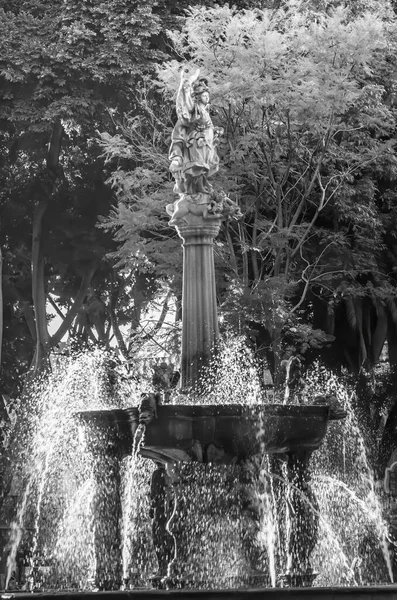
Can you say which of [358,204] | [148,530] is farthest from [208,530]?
[358,204]

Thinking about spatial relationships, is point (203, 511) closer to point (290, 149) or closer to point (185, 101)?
point (185, 101)

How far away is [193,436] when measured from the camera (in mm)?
16281

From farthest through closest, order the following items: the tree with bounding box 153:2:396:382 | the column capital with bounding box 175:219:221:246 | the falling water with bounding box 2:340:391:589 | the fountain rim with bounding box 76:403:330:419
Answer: the tree with bounding box 153:2:396:382 < the column capital with bounding box 175:219:221:246 < the falling water with bounding box 2:340:391:589 < the fountain rim with bounding box 76:403:330:419

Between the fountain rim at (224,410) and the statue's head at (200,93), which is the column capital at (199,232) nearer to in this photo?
the statue's head at (200,93)

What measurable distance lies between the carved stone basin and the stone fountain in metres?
0.01

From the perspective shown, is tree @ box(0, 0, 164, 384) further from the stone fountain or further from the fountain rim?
the fountain rim

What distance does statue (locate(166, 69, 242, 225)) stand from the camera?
61.9 feet

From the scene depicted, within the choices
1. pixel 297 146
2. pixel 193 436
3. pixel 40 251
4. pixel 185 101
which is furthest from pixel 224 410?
pixel 40 251

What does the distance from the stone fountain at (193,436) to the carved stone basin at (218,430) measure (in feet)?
0.04

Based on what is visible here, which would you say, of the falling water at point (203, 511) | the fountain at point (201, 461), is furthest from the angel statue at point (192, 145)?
the falling water at point (203, 511)

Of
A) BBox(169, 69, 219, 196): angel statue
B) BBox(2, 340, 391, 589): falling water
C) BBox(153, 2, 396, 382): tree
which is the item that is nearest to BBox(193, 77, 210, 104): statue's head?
BBox(169, 69, 219, 196): angel statue

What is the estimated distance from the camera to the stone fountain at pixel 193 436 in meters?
16.2

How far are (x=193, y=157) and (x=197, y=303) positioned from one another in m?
1.95

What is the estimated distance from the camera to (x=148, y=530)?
1872 centimetres
